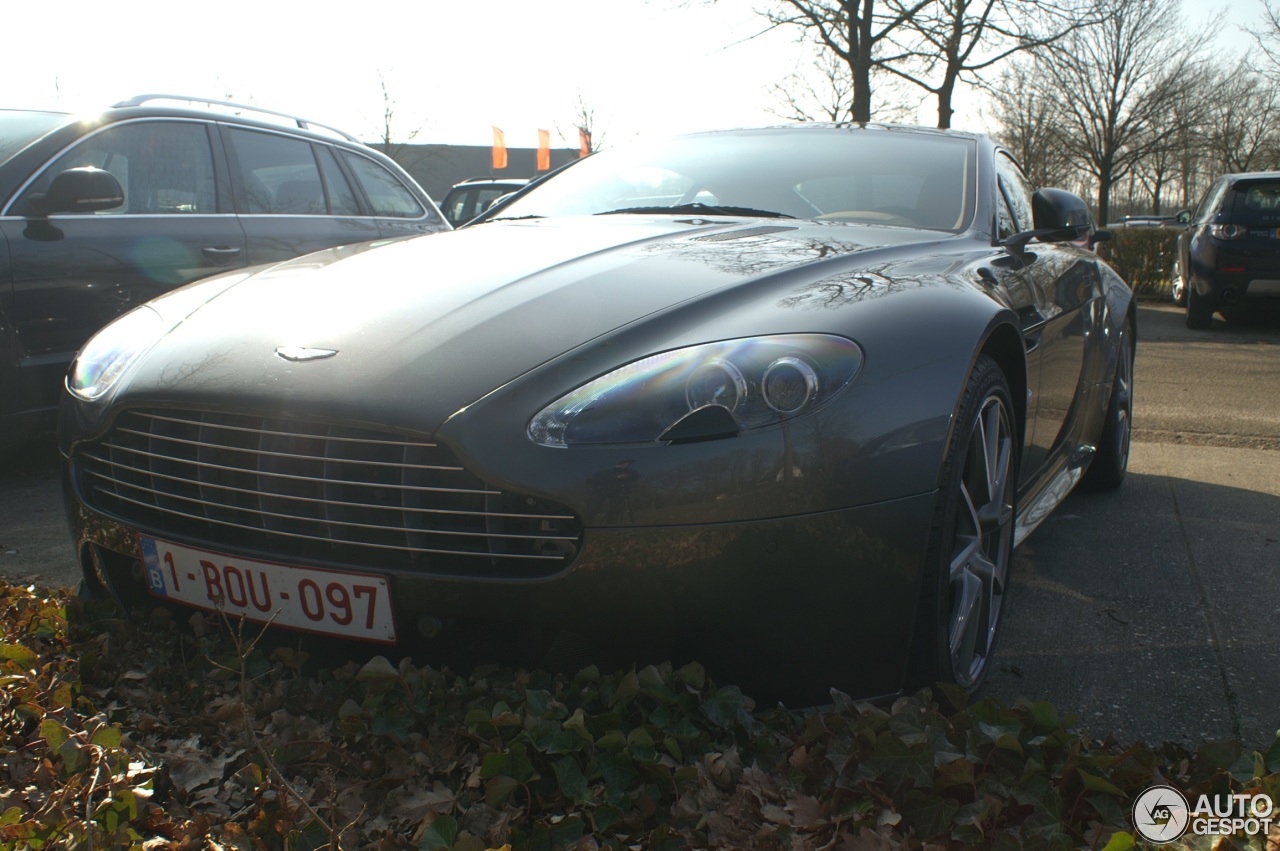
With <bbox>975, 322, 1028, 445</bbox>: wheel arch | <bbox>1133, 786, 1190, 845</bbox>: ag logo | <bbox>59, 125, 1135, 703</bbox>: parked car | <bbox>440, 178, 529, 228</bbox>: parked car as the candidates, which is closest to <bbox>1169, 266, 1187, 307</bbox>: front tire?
<bbox>440, 178, 529, 228</bbox>: parked car

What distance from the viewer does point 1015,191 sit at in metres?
3.79

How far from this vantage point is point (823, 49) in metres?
19.1

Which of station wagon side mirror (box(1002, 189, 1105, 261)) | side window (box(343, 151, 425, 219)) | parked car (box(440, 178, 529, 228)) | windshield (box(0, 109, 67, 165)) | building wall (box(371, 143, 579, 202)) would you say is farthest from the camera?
building wall (box(371, 143, 579, 202))

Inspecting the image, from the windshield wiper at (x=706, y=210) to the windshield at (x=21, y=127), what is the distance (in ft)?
8.65

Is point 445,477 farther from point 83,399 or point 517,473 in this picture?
point 83,399

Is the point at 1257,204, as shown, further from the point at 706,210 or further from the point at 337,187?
the point at 706,210

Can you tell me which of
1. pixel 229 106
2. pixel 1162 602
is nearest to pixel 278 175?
pixel 229 106

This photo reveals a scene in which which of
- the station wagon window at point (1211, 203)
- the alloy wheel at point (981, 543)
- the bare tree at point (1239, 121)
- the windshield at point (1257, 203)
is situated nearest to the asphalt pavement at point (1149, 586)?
the alloy wheel at point (981, 543)

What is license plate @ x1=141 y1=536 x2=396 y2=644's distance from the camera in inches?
73.0

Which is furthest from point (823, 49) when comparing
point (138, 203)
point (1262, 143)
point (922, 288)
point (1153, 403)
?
point (1262, 143)

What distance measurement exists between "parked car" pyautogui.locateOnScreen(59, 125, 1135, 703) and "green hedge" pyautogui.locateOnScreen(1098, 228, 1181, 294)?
15.3 m

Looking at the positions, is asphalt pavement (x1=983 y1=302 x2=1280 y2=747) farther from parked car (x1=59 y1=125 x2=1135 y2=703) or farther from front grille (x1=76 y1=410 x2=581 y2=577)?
front grille (x1=76 y1=410 x2=581 y2=577)

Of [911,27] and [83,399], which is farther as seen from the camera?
[911,27]

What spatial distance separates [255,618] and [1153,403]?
6.30 m
